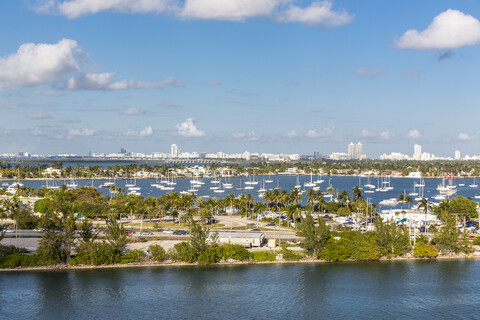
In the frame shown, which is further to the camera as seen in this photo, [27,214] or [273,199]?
[273,199]

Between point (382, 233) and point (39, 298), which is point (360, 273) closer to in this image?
point (382, 233)

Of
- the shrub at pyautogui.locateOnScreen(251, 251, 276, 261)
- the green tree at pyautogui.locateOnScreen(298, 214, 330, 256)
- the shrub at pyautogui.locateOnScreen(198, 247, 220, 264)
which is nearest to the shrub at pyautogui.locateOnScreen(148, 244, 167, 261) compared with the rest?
the shrub at pyautogui.locateOnScreen(198, 247, 220, 264)

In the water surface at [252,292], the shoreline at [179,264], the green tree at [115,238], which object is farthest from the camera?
the green tree at [115,238]

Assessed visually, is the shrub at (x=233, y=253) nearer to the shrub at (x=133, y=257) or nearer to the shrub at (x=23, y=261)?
the shrub at (x=133, y=257)

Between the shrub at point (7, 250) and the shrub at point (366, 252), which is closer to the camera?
the shrub at point (7, 250)

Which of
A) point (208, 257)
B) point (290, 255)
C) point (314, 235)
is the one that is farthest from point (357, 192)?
point (208, 257)

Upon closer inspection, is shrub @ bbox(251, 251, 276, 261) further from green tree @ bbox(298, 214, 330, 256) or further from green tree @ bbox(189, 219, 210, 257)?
green tree @ bbox(189, 219, 210, 257)

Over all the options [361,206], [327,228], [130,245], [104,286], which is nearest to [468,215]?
[361,206]

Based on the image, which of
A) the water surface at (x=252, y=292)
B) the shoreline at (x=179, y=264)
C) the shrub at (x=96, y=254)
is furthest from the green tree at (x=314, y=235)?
the shrub at (x=96, y=254)
